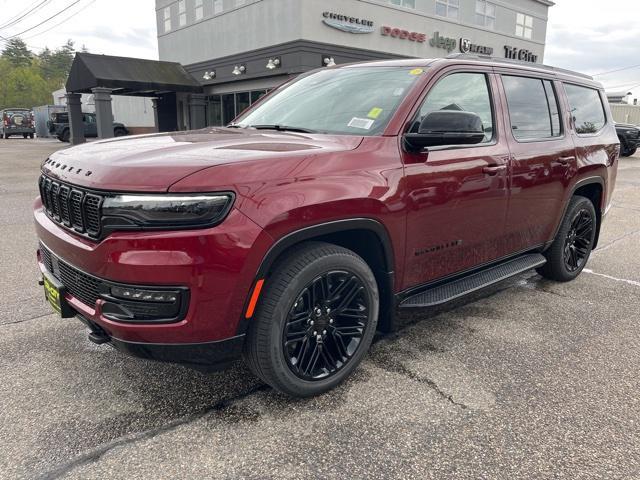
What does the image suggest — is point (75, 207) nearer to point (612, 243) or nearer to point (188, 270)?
point (188, 270)

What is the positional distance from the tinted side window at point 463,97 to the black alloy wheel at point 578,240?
1.66 metres

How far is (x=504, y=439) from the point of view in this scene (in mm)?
2402

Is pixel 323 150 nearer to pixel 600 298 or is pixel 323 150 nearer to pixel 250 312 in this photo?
pixel 250 312

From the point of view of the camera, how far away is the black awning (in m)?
20.8

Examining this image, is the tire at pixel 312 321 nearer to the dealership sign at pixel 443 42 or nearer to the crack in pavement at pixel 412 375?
the crack in pavement at pixel 412 375

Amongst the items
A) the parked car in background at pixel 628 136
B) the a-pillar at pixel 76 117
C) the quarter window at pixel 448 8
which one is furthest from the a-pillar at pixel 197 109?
the parked car in background at pixel 628 136

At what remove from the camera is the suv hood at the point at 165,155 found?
7.16ft

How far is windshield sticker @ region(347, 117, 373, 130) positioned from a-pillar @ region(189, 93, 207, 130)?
896 inches

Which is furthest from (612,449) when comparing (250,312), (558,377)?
(250,312)

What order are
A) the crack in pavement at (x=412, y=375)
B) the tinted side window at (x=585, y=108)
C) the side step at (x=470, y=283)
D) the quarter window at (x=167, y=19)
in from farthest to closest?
the quarter window at (x=167, y=19)
the tinted side window at (x=585, y=108)
the side step at (x=470, y=283)
the crack in pavement at (x=412, y=375)

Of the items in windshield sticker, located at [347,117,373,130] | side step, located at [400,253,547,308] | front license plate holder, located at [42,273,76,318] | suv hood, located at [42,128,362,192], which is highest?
windshield sticker, located at [347,117,373,130]

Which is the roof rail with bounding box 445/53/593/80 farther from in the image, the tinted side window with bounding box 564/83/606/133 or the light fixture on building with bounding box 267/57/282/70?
the light fixture on building with bounding box 267/57/282/70

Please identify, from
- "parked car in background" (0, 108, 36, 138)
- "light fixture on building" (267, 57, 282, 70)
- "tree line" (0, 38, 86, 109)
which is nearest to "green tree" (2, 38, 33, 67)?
"tree line" (0, 38, 86, 109)

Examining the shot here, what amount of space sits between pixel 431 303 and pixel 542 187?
154 cm
